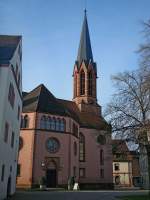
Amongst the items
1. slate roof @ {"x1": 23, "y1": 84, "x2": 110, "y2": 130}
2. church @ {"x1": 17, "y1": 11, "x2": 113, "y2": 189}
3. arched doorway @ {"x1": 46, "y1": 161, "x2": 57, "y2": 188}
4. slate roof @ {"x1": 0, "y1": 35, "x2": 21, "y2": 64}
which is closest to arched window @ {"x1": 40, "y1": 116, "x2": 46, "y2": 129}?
church @ {"x1": 17, "y1": 11, "x2": 113, "y2": 189}

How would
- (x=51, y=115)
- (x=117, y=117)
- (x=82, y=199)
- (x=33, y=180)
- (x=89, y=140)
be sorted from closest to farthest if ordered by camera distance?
1. (x=82, y=199)
2. (x=117, y=117)
3. (x=33, y=180)
4. (x=51, y=115)
5. (x=89, y=140)

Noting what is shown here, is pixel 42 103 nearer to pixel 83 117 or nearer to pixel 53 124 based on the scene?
pixel 53 124

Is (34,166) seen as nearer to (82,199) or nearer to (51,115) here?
(51,115)

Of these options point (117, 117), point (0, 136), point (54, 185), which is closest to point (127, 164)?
point (54, 185)

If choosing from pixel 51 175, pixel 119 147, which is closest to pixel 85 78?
pixel 51 175

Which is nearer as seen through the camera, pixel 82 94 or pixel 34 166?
pixel 34 166

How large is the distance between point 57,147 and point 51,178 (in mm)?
4988

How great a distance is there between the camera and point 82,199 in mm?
25875

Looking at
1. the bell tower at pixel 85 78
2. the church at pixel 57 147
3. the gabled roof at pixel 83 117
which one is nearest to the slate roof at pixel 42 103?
the church at pixel 57 147

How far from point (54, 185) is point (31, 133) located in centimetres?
897

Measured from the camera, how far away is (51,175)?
165ft

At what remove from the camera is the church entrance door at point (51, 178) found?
49.8 m

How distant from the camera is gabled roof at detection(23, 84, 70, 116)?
166 feet

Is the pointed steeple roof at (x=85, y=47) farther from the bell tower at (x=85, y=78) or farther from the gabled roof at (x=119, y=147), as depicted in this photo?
the gabled roof at (x=119, y=147)
